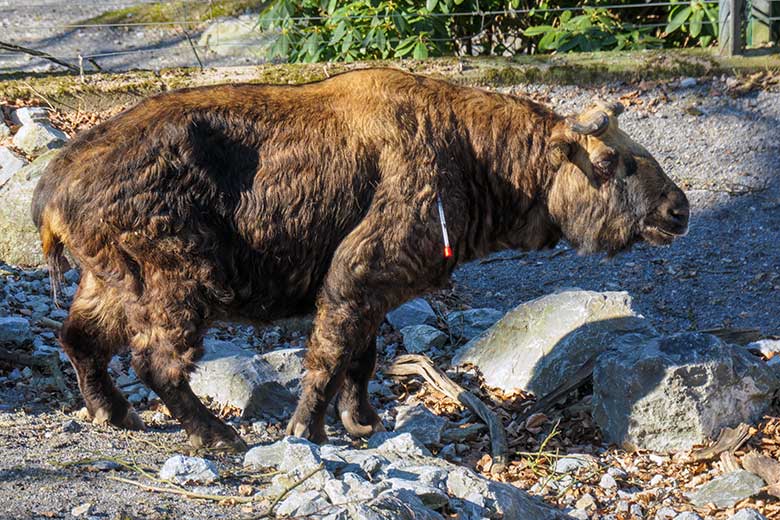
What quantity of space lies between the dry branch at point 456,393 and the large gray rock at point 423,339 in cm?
33

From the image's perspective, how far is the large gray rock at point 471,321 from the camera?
25.3ft

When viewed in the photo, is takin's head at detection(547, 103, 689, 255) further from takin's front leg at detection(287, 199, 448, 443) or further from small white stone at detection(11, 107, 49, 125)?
small white stone at detection(11, 107, 49, 125)

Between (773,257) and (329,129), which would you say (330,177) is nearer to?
(329,129)

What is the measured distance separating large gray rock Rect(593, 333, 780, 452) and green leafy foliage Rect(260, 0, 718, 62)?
15.2ft

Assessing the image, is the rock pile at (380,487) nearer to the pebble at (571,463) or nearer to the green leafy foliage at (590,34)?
the pebble at (571,463)

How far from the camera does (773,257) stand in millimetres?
8195

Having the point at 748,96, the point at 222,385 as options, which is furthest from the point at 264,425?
the point at 748,96

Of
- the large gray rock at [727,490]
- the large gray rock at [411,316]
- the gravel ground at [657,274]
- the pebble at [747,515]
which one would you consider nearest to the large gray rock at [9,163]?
the gravel ground at [657,274]

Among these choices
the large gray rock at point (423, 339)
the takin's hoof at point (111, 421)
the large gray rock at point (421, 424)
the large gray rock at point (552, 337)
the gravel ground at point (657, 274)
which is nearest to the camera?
the gravel ground at point (657, 274)

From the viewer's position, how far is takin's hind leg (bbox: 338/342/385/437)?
247 inches

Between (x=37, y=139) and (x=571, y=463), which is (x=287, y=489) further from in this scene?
(x=37, y=139)

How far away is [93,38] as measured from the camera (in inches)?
629

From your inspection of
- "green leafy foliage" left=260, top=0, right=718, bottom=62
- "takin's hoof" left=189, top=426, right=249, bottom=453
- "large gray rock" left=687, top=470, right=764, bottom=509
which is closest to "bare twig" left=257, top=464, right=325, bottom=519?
"takin's hoof" left=189, top=426, right=249, bottom=453

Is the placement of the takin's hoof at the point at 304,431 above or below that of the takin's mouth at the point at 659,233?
below
